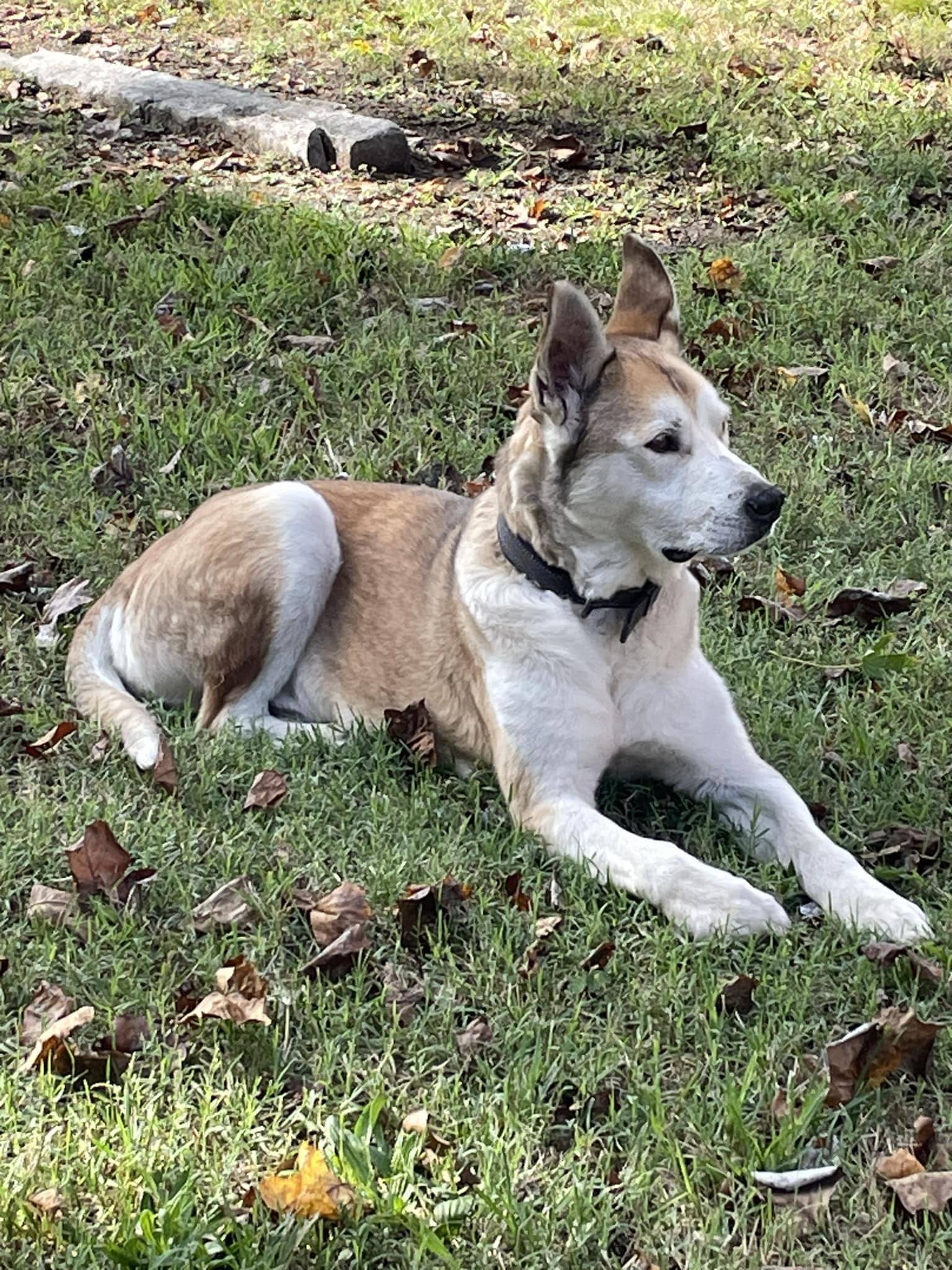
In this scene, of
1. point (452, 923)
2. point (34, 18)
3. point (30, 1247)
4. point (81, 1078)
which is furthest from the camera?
point (34, 18)

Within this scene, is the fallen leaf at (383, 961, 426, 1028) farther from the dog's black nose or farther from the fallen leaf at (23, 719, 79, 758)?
the fallen leaf at (23, 719, 79, 758)

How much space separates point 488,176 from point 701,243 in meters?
1.43

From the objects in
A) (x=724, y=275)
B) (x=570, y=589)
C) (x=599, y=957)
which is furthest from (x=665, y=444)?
(x=724, y=275)

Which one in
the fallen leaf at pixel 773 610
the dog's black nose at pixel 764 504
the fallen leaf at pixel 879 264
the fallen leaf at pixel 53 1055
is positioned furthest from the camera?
the fallen leaf at pixel 879 264

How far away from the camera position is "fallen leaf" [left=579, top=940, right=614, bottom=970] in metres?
3.45

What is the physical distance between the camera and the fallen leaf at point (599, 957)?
3445 mm

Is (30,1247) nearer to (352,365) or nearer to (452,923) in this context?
(452,923)

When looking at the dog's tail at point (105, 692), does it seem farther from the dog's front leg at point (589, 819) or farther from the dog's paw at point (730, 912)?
the dog's paw at point (730, 912)

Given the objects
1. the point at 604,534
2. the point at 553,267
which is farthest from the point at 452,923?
the point at 553,267

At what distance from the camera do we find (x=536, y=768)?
3990mm

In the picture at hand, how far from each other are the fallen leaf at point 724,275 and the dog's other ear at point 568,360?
3.35 meters

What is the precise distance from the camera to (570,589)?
4078 mm

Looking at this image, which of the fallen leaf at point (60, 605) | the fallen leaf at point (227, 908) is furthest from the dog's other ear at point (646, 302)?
the fallen leaf at point (60, 605)

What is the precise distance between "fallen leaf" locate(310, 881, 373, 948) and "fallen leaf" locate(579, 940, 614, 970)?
0.53 m
